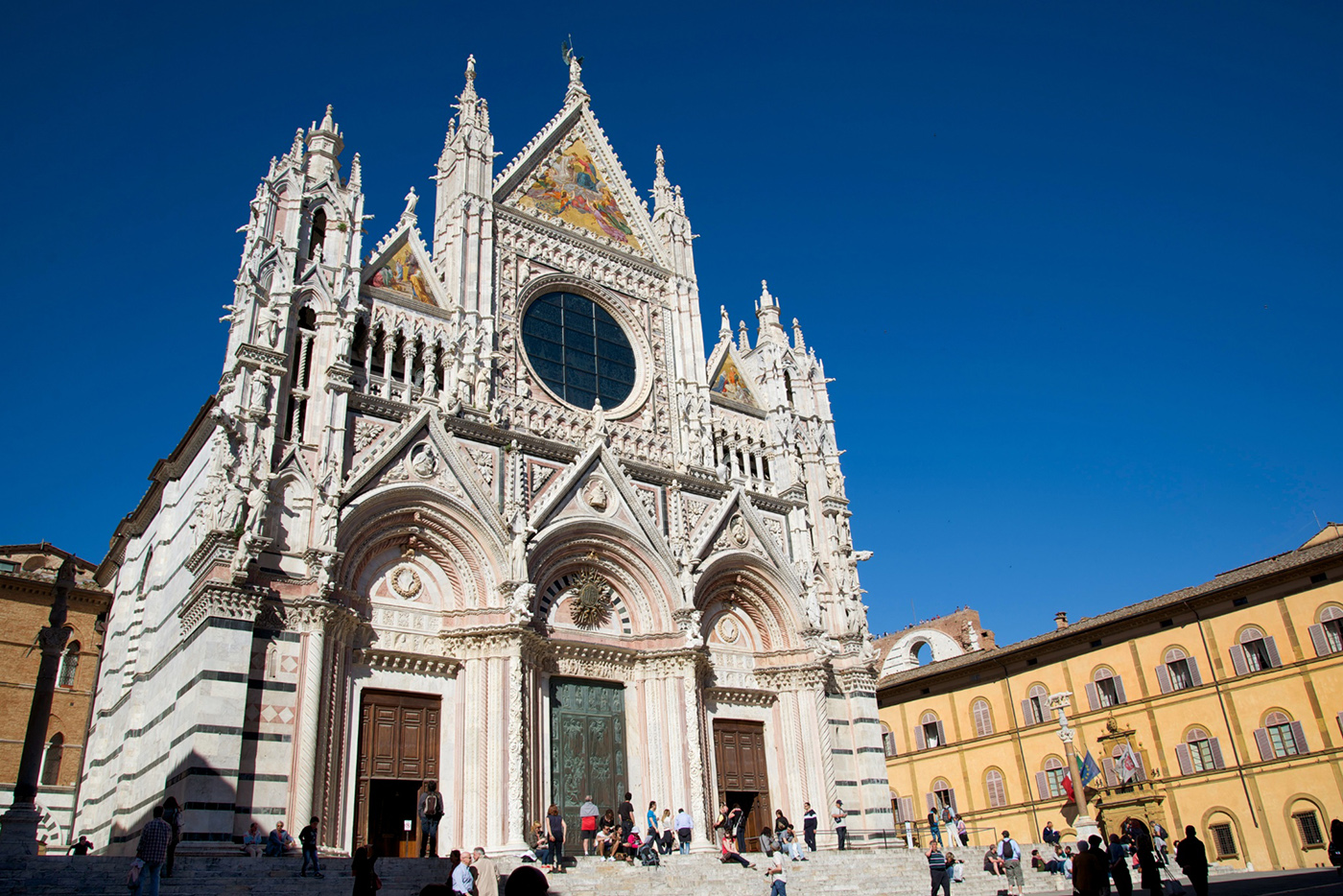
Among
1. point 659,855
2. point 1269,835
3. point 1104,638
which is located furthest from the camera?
point 1104,638

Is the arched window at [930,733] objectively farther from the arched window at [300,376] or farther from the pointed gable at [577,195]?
the arched window at [300,376]

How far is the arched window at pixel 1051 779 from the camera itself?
111ft

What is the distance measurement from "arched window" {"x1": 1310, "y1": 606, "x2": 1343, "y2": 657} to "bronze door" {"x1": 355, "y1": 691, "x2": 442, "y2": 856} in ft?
81.5

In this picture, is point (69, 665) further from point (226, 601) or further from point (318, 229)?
point (226, 601)

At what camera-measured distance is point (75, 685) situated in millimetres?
29703

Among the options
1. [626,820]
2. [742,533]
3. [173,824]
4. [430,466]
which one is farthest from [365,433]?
[742,533]

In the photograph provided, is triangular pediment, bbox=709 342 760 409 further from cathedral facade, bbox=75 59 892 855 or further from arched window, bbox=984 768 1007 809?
arched window, bbox=984 768 1007 809

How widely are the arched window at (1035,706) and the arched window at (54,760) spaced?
99.8ft

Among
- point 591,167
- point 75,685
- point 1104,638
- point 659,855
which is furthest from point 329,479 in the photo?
point 1104,638

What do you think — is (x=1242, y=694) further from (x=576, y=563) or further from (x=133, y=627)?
(x=133, y=627)

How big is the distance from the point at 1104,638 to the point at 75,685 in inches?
1279

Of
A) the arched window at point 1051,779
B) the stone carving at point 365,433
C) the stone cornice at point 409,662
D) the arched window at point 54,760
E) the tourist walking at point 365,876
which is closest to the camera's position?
the tourist walking at point 365,876

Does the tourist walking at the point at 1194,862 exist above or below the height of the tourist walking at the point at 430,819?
below

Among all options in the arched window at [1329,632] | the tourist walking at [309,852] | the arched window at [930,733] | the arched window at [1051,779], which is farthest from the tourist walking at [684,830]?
the arched window at [930,733]
